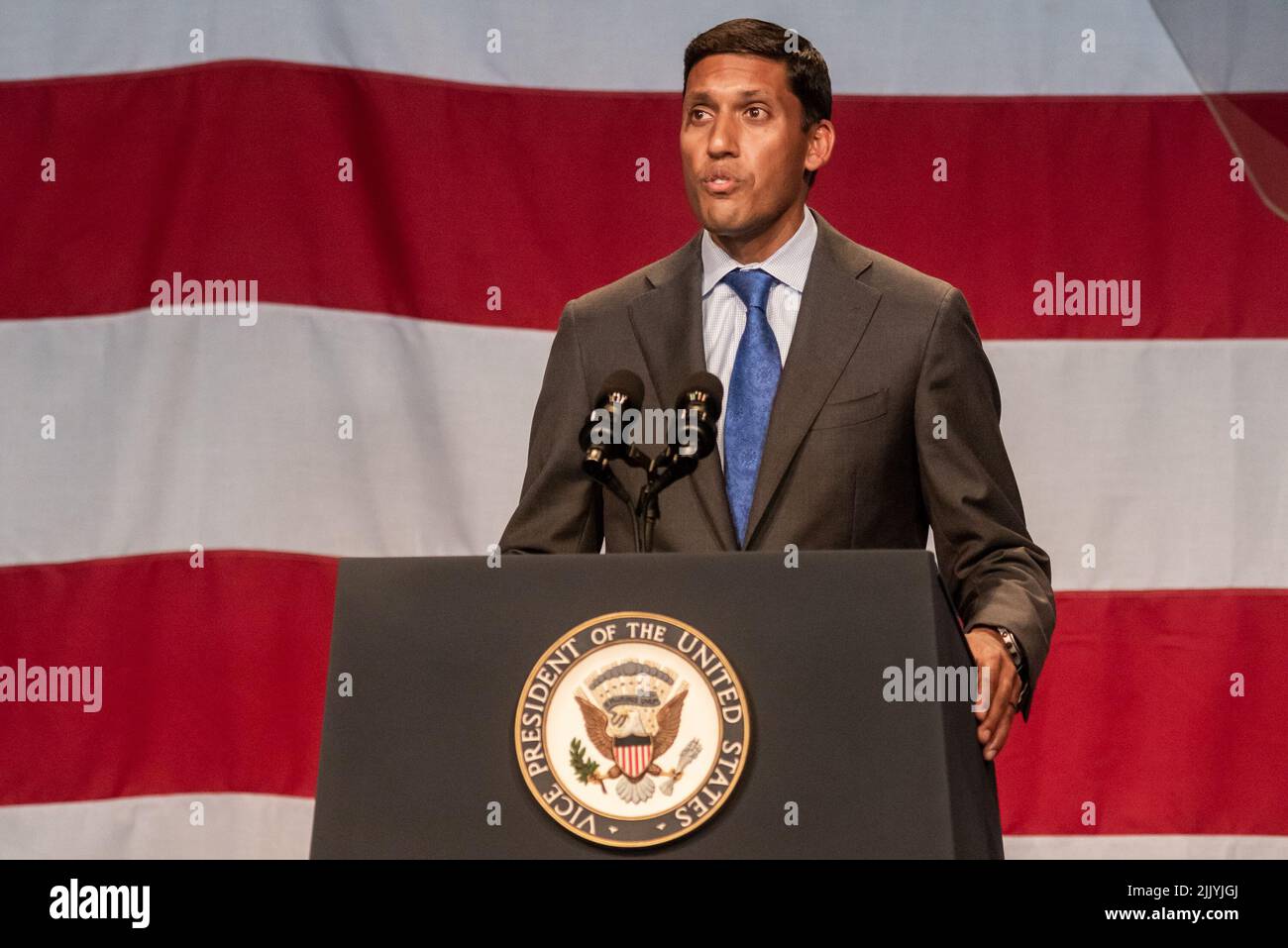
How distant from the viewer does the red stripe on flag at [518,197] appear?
2.97 meters

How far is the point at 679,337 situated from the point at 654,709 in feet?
2.34

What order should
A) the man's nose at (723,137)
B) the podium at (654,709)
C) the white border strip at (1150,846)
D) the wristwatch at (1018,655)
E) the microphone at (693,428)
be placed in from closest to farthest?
the podium at (654,709), the microphone at (693,428), the wristwatch at (1018,655), the man's nose at (723,137), the white border strip at (1150,846)

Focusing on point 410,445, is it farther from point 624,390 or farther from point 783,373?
point 624,390

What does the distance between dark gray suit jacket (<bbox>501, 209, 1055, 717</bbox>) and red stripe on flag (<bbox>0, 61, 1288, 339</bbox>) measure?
3.88 ft

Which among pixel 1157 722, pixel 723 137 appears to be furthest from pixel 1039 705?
pixel 723 137

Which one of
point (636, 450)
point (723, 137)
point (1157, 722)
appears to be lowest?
point (1157, 722)

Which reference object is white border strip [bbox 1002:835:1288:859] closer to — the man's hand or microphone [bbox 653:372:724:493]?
the man's hand

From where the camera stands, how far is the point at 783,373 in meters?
1.72

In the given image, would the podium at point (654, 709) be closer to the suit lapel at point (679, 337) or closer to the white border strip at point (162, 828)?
the suit lapel at point (679, 337)

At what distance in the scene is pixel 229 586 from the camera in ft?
9.55

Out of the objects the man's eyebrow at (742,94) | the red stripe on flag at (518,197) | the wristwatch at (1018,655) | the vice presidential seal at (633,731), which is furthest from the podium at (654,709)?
the red stripe on flag at (518,197)

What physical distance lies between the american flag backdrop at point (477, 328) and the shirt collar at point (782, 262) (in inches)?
45.2
